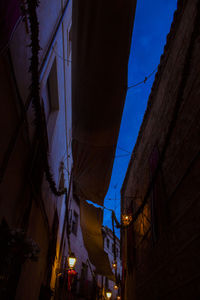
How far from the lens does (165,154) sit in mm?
6602

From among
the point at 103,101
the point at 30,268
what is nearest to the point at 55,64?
the point at 103,101

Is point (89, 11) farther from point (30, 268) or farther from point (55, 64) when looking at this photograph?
point (30, 268)

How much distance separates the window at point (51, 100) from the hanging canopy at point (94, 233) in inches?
166

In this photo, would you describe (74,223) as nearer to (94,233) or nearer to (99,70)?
(94,233)

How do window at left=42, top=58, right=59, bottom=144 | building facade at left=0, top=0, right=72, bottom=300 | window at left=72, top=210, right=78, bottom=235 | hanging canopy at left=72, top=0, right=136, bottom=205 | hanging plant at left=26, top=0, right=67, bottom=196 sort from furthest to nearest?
window at left=72, top=210, right=78, bottom=235 → window at left=42, top=58, right=59, bottom=144 → hanging canopy at left=72, top=0, right=136, bottom=205 → hanging plant at left=26, top=0, right=67, bottom=196 → building facade at left=0, top=0, right=72, bottom=300

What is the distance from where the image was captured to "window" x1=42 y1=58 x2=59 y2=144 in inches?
275

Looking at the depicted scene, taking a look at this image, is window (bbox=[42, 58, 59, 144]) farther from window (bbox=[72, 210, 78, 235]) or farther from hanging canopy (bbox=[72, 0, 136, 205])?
window (bbox=[72, 210, 78, 235])

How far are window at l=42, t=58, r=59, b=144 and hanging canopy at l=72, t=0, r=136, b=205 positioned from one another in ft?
5.66

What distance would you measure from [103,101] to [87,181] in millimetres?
3359

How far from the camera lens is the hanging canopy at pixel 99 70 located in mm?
3668

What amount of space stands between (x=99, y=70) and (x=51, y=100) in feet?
12.5

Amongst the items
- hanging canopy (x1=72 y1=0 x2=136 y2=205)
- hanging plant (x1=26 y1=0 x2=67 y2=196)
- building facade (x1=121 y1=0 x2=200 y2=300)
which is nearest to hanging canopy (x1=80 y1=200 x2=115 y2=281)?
building facade (x1=121 y1=0 x2=200 y2=300)

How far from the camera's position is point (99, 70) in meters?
4.21

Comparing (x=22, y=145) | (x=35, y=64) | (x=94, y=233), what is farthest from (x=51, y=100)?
(x=94, y=233)
